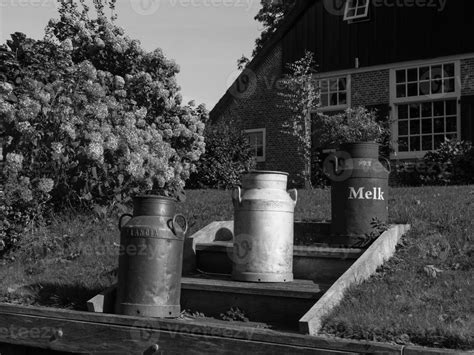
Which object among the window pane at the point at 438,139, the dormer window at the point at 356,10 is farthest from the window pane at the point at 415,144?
the dormer window at the point at 356,10

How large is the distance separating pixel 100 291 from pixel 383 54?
14.0 metres

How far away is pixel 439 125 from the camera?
56.0 ft

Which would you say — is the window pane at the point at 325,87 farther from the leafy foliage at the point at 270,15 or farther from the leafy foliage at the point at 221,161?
the leafy foliage at the point at 270,15

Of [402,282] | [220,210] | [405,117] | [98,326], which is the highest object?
[405,117]

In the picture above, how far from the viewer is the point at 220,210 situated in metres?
8.33

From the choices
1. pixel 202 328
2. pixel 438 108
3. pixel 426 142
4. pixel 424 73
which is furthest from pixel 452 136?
pixel 202 328

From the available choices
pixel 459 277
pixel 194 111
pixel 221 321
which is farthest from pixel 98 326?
pixel 194 111

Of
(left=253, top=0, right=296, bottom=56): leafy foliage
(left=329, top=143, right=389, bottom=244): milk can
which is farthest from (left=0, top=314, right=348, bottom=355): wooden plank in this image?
(left=253, top=0, right=296, bottom=56): leafy foliage

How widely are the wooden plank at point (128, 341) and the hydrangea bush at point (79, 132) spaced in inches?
92.0

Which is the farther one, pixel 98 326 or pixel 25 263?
pixel 25 263

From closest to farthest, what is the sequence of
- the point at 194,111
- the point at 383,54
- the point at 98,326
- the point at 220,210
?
1. the point at 98,326
2. the point at 220,210
3. the point at 194,111
4. the point at 383,54

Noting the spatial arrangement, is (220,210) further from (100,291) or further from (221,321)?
(221,321)

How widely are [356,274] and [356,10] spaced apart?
14.8 metres

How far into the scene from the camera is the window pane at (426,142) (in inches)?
672
